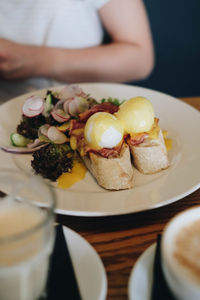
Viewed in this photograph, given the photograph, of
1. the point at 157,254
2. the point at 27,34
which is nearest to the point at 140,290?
the point at 157,254

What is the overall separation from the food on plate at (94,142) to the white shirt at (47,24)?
633 mm

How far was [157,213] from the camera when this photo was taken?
0.90 meters

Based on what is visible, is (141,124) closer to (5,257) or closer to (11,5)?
(5,257)

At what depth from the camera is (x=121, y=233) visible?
837 millimetres

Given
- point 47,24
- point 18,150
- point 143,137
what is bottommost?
point 18,150

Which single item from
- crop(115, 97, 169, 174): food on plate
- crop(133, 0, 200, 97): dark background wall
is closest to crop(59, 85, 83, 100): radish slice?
crop(115, 97, 169, 174): food on plate

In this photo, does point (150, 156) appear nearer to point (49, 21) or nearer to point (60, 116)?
point (60, 116)

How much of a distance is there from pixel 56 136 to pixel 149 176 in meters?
0.31

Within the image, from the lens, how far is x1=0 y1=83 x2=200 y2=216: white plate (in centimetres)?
85

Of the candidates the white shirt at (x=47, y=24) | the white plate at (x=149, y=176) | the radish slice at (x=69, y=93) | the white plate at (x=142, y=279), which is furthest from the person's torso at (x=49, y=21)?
the white plate at (x=142, y=279)

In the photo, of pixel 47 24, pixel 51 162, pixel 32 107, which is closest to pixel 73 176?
pixel 51 162

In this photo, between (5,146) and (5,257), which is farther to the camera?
(5,146)

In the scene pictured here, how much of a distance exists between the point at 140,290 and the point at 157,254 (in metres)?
0.07

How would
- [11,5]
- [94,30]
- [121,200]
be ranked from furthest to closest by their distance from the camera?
[94,30] < [11,5] < [121,200]
